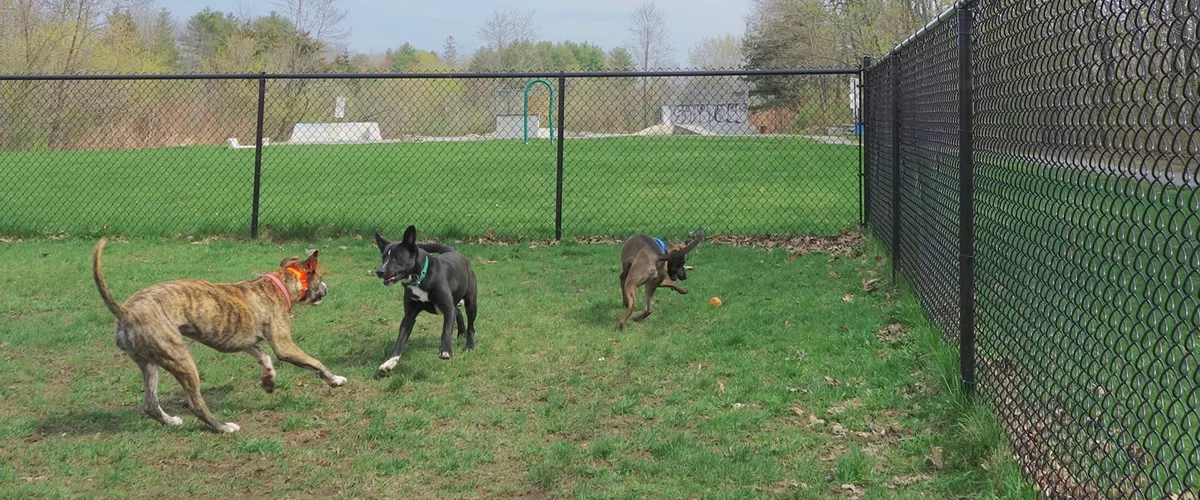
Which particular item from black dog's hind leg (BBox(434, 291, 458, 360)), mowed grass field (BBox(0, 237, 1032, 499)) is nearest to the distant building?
mowed grass field (BBox(0, 237, 1032, 499))

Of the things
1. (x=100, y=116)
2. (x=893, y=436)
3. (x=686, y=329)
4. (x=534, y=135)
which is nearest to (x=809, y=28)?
(x=534, y=135)

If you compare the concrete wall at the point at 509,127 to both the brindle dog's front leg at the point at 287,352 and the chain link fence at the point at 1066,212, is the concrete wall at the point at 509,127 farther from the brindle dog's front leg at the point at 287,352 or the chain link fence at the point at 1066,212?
the brindle dog's front leg at the point at 287,352

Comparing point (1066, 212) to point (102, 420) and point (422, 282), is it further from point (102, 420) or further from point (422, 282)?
point (102, 420)

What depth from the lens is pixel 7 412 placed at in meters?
4.73

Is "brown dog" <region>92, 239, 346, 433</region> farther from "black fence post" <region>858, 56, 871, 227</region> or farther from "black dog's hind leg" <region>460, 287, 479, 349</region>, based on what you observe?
"black fence post" <region>858, 56, 871, 227</region>

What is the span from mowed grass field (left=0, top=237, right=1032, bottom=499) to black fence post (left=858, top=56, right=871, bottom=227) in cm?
287

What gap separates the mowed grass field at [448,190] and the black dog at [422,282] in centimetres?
451

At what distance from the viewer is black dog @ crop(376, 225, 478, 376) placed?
5.54 m

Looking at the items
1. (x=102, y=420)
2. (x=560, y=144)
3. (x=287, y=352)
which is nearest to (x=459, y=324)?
(x=287, y=352)

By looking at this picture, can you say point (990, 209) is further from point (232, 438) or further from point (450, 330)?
point (232, 438)

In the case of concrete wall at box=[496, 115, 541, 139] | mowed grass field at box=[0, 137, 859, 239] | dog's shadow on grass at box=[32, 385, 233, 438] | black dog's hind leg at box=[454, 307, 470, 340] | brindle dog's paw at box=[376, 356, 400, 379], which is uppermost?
concrete wall at box=[496, 115, 541, 139]

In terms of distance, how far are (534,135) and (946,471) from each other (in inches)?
1072

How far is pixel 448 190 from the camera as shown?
15.3 meters

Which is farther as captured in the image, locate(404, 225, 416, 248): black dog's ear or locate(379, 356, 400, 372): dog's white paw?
locate(404, 225, 416, 248): black dog's ear
